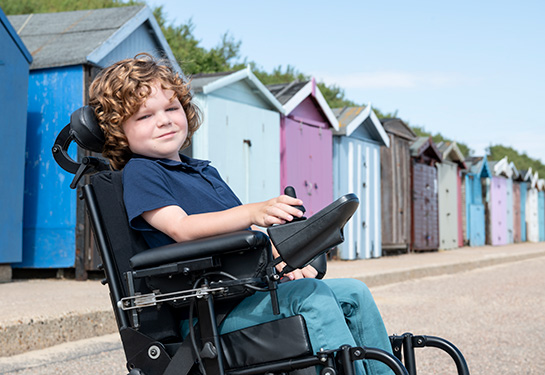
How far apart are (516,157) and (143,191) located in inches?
2345

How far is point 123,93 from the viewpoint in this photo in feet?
7.09

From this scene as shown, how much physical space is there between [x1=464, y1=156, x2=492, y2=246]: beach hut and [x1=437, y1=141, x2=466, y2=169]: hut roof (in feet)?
2.66

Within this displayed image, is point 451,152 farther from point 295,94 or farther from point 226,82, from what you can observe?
point 226,82

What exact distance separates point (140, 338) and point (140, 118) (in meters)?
0.72

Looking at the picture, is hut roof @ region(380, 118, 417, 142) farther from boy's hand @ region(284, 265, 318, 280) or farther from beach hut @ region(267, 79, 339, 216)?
boy's hand @ region(284, 265, 318, 280)

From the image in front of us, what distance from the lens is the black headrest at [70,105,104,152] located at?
2.20 m

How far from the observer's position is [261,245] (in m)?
1.82

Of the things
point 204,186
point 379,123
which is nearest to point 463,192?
point 379,123

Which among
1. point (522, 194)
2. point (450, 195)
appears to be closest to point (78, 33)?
point (450, 195)

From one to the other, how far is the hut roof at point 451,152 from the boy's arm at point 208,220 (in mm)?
17837

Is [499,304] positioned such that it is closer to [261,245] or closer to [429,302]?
[429,302]

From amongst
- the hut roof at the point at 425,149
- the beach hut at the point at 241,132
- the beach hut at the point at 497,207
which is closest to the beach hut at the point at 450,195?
the hut roof at the point at 425,149

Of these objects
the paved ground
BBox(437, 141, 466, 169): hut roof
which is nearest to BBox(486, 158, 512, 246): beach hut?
BBox(437, 141, 466, 169): hut roof

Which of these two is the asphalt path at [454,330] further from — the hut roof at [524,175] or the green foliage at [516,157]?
the green foliage at [516,157]
